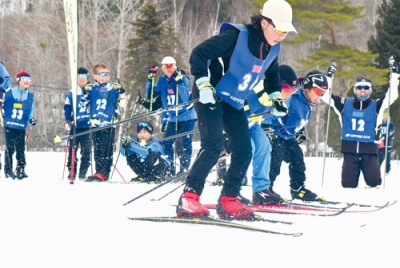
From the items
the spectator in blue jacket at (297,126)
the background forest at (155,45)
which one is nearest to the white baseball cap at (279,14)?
the spectator in blue jacket at (297,126)

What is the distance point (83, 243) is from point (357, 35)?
3650cm

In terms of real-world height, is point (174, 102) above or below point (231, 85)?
below

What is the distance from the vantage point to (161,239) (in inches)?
123

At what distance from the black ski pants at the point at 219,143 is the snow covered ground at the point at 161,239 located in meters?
0.40

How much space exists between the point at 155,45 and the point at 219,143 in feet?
62.5

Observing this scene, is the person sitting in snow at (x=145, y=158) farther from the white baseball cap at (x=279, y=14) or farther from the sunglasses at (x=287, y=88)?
the white baseball cap at (x=279, y=14)

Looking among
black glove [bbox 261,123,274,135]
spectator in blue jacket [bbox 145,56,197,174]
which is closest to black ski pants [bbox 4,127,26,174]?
spectator in blue jacket [bbox 145,56,197,174]

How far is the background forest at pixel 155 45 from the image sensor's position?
71.0 ft

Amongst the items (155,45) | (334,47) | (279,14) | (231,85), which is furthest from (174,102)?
(334,47)

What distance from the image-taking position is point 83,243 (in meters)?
→ 2.96

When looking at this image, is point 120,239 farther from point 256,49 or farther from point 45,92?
point 45,92

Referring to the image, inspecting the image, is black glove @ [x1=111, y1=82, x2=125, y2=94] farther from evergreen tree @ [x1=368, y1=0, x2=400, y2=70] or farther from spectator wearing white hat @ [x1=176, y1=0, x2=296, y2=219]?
evergreen tree @ [x1=368, y1=0, x2=400, y2=70]

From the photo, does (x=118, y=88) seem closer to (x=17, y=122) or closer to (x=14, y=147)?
(x=17, y=122)

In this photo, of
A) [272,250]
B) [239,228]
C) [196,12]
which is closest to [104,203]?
[239,228]
